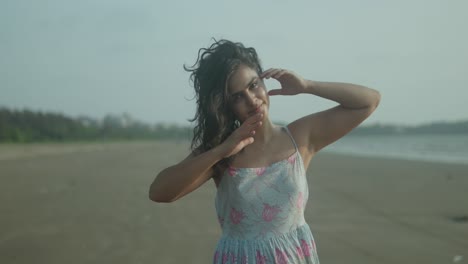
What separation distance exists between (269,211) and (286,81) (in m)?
0.60

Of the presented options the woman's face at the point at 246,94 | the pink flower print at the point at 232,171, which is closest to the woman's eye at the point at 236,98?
the woman's face at the point at 246,94

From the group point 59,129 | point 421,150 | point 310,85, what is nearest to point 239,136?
point 310,85

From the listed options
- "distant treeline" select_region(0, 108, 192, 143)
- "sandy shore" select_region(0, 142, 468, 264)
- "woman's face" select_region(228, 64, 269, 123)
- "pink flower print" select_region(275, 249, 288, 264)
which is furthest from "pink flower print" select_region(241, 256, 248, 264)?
"distant treeline" select_region(0, 108, 192, 143)

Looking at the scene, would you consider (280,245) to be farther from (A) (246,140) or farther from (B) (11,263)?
(B) (11,263)

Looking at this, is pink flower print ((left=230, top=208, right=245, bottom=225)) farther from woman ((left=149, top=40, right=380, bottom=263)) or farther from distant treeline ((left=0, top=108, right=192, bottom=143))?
distant treeline ((left=0, top=108, right=192, bottom=143))

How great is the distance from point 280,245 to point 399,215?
521 centimetres

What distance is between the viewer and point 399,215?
648 cm

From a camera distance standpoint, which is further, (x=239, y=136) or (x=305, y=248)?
(x=305, y=248)

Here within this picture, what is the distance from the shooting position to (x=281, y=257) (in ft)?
5.88

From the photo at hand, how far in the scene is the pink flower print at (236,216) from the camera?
1.85 metres

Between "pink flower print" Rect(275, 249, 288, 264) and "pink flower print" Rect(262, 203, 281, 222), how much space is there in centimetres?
13

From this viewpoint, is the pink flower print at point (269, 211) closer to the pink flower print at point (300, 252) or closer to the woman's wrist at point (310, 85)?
the pink flower print at point (300, 252)

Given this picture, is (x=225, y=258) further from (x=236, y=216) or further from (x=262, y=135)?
(x=262, y=135)

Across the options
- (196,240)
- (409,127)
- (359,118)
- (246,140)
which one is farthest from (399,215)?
(409,127)
